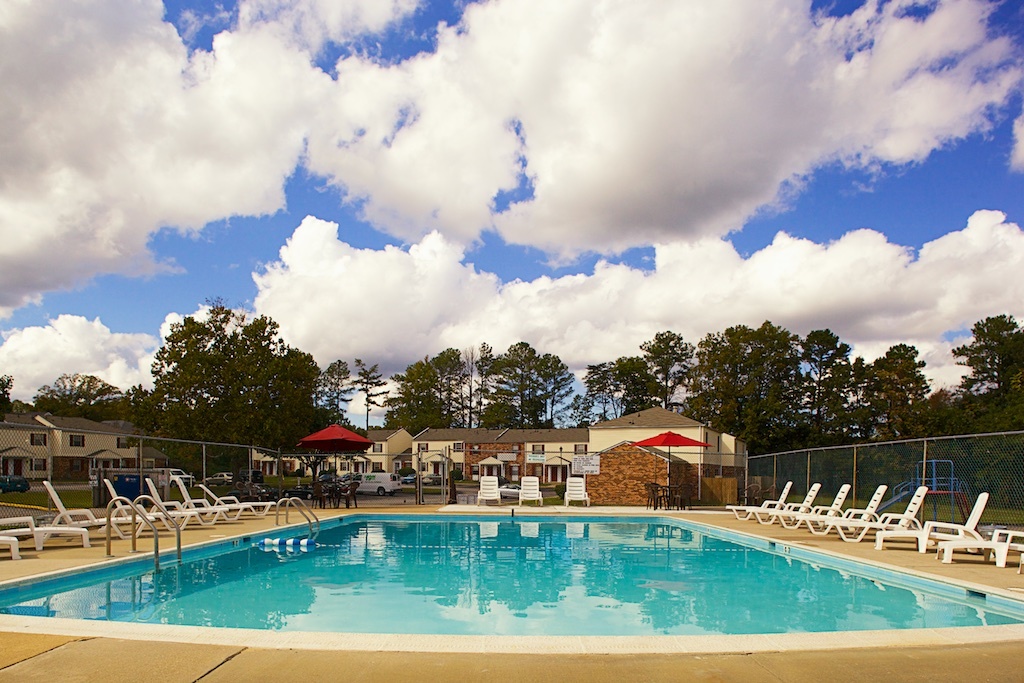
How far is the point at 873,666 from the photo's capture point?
4.86 meters

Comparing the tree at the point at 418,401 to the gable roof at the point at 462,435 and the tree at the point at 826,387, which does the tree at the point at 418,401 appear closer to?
the gable roof at the point at 462,435

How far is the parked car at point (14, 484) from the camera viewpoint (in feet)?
48.0

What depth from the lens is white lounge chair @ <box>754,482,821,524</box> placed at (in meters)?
17.1

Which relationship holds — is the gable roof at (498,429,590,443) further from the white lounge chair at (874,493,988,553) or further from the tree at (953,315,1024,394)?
the white lounge chair at (874,493,988,553)

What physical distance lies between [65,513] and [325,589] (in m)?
5.17

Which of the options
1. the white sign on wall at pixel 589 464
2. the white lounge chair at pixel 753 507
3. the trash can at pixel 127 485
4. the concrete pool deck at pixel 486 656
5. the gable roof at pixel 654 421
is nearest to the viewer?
the concrete pool deck at pixel 486 656

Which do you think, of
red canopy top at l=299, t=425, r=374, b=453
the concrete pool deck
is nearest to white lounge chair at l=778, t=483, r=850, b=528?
the concrete pool deck

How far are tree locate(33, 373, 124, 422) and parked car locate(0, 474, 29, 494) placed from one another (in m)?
63.0

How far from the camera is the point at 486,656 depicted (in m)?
5.03

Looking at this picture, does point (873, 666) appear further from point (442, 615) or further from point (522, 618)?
point (442, 615)

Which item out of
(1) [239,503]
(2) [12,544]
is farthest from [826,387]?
(2) [12,544]

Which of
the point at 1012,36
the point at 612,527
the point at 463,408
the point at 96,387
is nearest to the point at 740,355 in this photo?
the point at 463,408

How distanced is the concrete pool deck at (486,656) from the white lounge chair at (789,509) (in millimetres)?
11548

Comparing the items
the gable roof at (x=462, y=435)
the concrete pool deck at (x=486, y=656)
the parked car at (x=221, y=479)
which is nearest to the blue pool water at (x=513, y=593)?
the concrete pool deck at (x=486, y=656)
